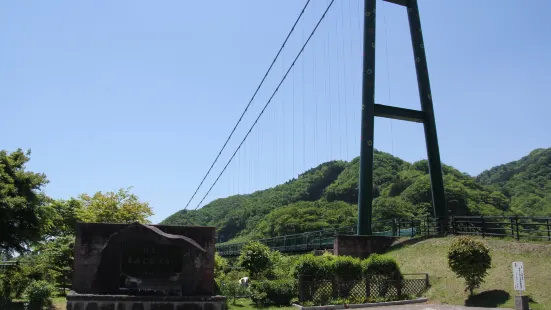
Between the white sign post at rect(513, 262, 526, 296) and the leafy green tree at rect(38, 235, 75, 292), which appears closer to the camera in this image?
the white sign post at rect(513, 262, 526, 296)

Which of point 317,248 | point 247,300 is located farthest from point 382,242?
point 247,300

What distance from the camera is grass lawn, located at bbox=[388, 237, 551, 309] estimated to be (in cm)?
1472

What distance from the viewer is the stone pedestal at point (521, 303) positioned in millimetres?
12969

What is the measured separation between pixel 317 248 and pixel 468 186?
174 ft

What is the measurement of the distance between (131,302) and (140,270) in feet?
2.51

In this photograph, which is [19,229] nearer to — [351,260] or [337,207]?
[351,260]

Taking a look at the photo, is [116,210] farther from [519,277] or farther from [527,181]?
[527,181]

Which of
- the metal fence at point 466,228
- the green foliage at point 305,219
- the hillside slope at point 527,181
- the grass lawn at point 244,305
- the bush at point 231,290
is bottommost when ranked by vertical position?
the grass lawn at point 244,305

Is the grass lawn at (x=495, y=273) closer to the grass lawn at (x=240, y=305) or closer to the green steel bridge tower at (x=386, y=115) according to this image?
the green steel bridge tower at (x=386, y=115)

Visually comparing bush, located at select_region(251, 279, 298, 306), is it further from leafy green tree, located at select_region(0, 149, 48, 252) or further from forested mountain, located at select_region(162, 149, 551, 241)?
forested mountain, located at select_region(162, 149, 551, 241)

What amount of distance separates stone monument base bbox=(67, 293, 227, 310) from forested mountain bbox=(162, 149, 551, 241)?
124 ft

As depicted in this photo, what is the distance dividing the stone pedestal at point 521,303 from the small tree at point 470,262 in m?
2.24

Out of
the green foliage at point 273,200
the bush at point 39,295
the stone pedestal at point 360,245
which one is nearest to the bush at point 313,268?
the stone pedestal at point 360,245

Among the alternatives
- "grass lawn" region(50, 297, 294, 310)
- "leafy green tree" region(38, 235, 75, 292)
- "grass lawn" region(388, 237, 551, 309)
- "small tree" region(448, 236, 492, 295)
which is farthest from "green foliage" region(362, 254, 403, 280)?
"leafy green tree" region(38, 235, 75, 292)
